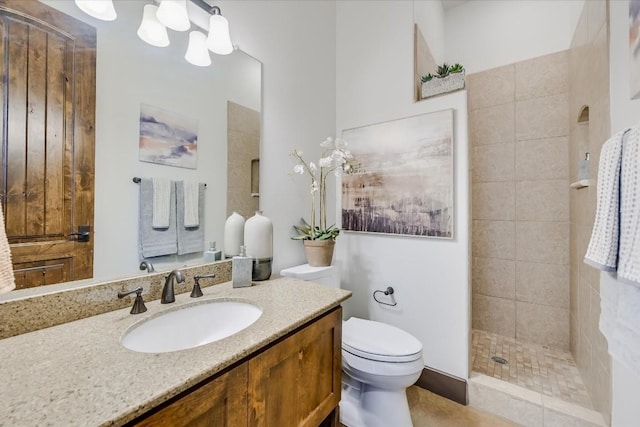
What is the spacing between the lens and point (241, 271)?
3.96ft

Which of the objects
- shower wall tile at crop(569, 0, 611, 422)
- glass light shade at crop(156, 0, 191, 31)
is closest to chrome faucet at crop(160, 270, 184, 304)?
glass light shade at crop(156, 0, 191, 31)

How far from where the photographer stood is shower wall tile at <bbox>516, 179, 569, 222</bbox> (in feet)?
6.82

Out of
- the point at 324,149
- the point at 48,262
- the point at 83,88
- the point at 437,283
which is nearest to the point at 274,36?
the point at 324,149

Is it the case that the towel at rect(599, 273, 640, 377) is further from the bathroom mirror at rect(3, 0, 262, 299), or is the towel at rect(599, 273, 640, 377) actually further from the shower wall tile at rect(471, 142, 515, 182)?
the shower wall tile at rect(471, 142, 515, 182)

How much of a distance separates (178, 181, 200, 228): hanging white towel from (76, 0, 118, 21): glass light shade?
0.63 metres

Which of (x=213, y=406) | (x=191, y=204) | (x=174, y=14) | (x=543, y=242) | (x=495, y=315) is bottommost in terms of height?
(x=495, y=315)

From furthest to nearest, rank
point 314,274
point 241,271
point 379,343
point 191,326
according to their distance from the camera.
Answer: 1. point 314,274
2. point 379,343
3. point 241,271
4. point 191,326

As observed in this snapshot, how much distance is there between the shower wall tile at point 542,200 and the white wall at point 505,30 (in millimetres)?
1056

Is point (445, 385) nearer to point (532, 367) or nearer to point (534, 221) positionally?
point (532, 367)

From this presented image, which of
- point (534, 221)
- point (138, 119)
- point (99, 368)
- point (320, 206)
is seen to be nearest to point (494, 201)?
point (534, 221)

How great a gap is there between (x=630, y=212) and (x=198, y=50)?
168cm

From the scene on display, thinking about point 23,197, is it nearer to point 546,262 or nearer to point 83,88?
point 83,88

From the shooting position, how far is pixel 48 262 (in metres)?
0.85

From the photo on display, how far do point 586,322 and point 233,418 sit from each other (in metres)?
2.01
